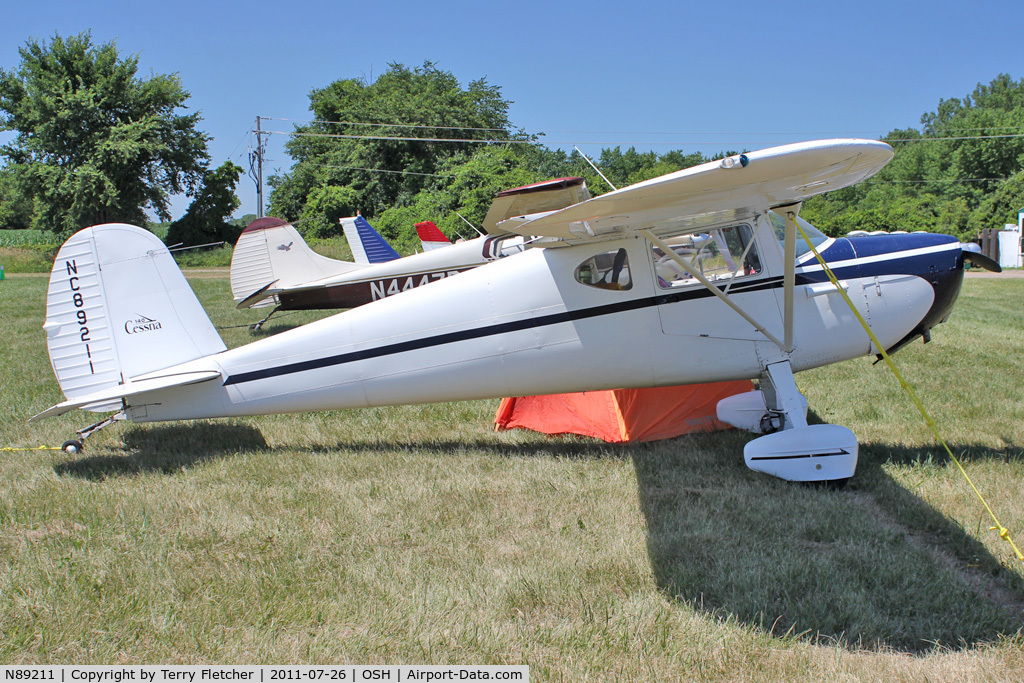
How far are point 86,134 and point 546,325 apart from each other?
152 ft

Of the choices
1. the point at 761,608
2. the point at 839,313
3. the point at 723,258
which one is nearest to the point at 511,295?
the point at 723,258

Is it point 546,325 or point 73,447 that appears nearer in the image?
point 546,325

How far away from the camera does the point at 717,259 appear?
5242 mm

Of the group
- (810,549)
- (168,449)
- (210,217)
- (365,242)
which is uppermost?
(210,217)

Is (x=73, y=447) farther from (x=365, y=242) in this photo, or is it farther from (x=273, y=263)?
(x=365, y=242)

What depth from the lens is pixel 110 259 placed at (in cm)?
530

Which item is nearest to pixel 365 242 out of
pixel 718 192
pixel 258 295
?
pixel 258 295

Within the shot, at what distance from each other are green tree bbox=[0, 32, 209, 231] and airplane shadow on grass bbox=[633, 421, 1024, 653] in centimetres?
4437

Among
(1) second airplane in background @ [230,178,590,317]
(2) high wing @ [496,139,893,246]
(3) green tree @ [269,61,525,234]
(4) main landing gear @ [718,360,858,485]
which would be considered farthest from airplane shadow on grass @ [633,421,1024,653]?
(3) green tree @ [269,61,525,234]

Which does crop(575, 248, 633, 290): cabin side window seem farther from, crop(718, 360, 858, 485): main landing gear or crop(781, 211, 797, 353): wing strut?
crop(718, 360, 858, 485): main landing gear

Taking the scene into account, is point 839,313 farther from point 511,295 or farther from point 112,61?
point 112,61

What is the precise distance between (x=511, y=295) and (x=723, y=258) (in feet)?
5.46

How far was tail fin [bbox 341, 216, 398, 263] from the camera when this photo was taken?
1606 centimetres

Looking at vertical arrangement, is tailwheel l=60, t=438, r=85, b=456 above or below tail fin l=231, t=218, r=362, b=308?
below
